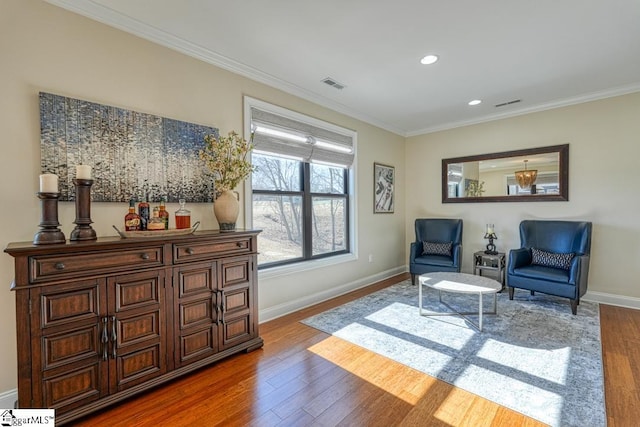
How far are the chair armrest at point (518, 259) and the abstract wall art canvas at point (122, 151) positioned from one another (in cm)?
365

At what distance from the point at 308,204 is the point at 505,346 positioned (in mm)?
2524

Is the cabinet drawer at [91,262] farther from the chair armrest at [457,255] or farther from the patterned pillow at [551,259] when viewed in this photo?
the patterned pillow at [551,259]

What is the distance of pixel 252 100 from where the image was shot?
3.13 metres

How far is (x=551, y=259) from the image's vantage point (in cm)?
371

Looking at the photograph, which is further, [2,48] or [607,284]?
[607,284]

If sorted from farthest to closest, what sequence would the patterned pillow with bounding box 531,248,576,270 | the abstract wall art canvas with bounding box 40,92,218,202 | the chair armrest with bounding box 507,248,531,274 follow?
the chair armrest with bounding box 507,248,531,274, the patterned pillow with bounding box 531,248,576,270, the abstract wall art canvas with bounding box 40,92,218,202

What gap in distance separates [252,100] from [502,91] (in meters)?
3.05

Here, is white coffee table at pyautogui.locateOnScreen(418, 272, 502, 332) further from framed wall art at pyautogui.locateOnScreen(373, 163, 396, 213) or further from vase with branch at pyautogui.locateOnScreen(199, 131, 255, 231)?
vase with branch at pyautogui.locateOnScreen(199, 131, 255, 231)

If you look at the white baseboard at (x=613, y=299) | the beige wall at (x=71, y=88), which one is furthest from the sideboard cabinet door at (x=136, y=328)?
Answer: the white baseboard at (x=613, y=299)

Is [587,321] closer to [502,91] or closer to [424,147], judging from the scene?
[502,91]

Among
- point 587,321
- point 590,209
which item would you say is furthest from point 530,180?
point 587,321

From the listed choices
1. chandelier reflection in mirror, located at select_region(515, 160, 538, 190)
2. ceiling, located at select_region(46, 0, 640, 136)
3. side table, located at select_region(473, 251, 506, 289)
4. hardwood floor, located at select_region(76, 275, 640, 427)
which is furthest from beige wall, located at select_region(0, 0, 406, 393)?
chandelier reflection in mirror, located at select_region(515, 160, 538, 190)

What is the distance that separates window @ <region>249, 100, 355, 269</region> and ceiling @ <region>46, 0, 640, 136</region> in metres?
0.47

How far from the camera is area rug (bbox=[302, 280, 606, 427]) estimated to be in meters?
1.90
